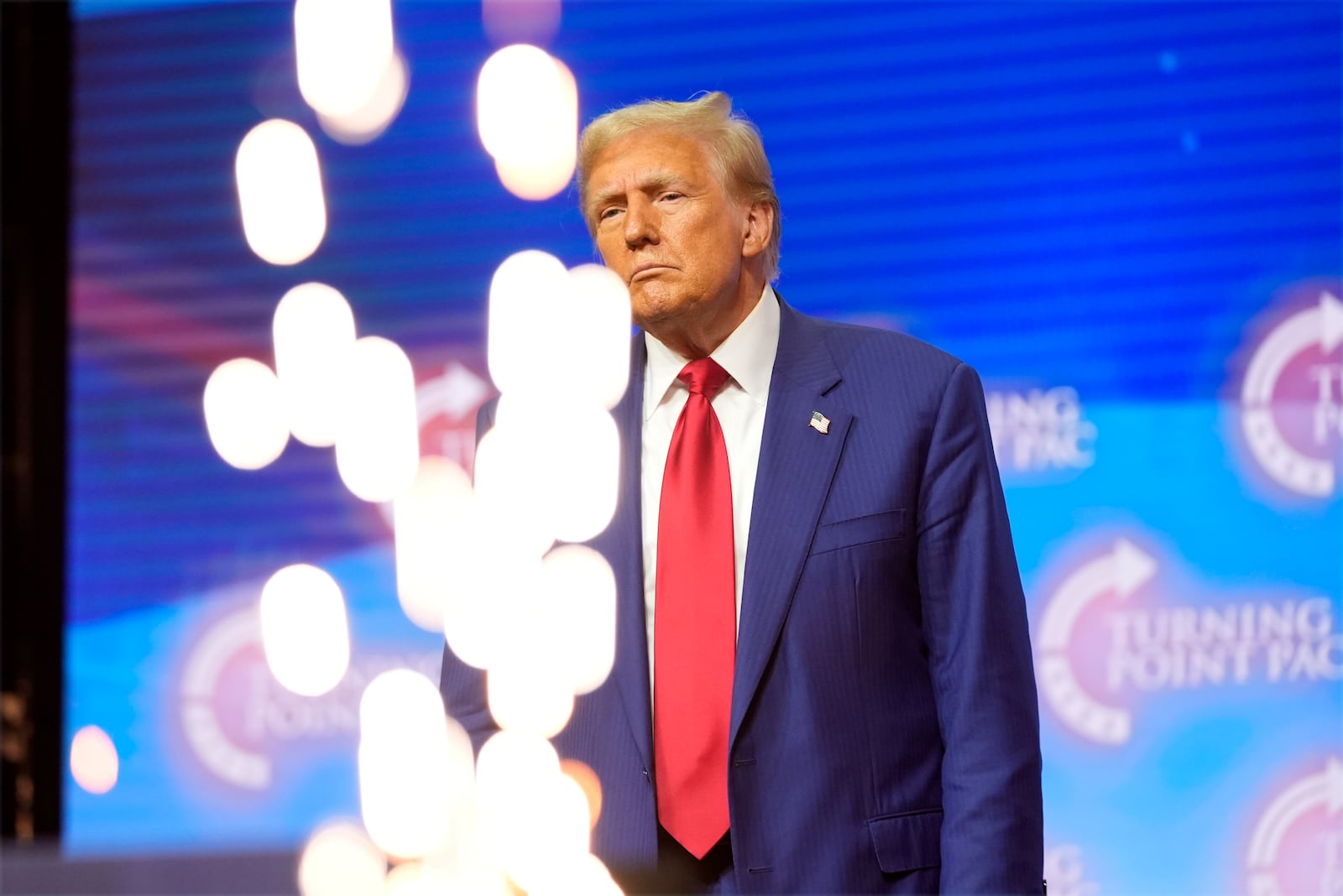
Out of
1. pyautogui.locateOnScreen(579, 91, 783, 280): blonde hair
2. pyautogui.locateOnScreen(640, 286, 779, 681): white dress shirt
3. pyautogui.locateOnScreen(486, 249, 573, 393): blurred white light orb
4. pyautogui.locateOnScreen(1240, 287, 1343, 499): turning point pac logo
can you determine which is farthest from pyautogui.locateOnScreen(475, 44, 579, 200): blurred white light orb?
pyautogui.locateOnScreen(1240, 287, 1343, 499): turning point pac logo

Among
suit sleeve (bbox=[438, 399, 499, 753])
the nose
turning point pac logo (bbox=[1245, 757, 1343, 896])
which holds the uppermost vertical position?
the nose

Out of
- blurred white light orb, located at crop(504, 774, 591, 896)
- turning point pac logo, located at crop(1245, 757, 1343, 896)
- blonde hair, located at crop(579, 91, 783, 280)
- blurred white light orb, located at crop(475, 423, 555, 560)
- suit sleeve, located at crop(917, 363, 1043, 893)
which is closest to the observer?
blurred white light orb, located at crop(504, 774, 591, 896)

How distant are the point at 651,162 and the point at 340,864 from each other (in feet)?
3.99

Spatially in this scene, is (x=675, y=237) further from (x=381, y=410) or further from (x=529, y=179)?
(x=381, y=410)

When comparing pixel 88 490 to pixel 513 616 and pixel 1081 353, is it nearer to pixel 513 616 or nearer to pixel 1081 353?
pixel 513 616

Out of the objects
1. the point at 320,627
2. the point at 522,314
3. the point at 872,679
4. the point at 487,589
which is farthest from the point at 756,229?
the point at 320,627

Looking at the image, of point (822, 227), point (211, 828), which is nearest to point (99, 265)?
point (211, 828)

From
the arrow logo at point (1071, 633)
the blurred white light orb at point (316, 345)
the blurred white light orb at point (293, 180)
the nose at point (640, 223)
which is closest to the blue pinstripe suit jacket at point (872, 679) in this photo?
the nose at point (640, 223)

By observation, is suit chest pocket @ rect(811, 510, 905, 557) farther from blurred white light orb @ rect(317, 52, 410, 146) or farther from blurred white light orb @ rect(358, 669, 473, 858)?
blurred white light orb @ rect(317, 52, 410, 146)

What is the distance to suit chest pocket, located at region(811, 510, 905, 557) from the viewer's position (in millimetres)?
1396

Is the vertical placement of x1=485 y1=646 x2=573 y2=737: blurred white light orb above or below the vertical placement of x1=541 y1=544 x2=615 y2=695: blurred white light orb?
below

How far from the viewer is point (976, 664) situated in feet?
4.45

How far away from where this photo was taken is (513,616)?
2.18 meters

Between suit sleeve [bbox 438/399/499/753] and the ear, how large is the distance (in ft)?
2.15
